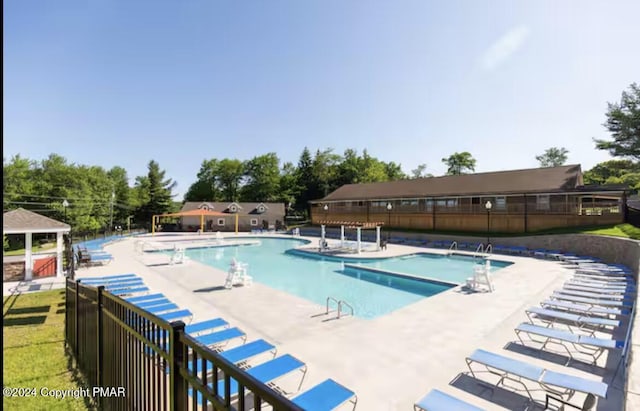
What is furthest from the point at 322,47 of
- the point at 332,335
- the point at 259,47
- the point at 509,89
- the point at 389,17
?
the point at 332,335

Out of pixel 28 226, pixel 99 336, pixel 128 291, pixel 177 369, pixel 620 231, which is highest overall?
pixel 28 226

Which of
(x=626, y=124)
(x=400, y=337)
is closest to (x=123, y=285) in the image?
(x=400, y=337)

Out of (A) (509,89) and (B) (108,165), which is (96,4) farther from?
(B) (108,165)

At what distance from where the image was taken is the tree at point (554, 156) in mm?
62809

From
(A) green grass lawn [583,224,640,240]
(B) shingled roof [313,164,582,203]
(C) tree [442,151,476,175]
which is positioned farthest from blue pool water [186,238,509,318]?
(C) tree [442,151,476,175]

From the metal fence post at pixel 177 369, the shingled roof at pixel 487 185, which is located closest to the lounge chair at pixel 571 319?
the metal fence post at pixel 177 369

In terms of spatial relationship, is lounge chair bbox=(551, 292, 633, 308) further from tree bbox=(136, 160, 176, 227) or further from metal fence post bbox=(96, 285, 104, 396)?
tree bbox=(136, 160, 176, 227)

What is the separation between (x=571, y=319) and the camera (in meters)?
7.03

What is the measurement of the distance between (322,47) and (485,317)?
54.3ft

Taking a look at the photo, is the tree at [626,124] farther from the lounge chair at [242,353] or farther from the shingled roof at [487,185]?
the lounge chair at [242,353]

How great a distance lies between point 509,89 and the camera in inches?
730

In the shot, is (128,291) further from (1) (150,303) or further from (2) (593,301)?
(2) (593,301)

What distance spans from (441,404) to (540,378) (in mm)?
1763

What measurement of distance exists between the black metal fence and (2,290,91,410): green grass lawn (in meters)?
0.30
